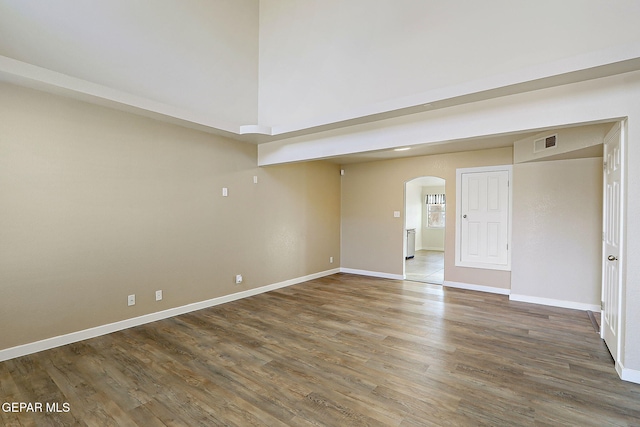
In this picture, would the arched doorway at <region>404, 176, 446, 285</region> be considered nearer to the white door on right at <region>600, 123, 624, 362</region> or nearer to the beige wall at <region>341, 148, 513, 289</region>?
the beige wall at <region>341, 148, 513, 289</region>

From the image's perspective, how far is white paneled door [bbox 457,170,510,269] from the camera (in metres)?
5.15

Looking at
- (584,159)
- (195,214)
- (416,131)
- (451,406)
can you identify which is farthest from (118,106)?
(584,159)

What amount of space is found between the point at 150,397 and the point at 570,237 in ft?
17.6

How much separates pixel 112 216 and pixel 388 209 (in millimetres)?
4818

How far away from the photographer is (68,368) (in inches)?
105

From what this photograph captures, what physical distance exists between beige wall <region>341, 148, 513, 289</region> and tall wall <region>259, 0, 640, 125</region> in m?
2.65

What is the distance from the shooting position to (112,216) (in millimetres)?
3467

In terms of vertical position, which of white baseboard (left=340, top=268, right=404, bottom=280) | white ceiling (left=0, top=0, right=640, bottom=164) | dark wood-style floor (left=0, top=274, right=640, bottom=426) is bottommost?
dark wood-style floor (left=0, top=274, right=640, bottom=426)

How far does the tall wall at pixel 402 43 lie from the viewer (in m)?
2.54

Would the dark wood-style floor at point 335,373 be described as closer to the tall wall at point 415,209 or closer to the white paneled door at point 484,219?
the white paneled door at point 484,219

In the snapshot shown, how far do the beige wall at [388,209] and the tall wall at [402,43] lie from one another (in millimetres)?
2645

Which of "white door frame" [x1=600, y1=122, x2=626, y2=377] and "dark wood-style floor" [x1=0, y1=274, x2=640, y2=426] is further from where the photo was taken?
"white door frame" [x1=600, y1=122, x2=626, y2=377]

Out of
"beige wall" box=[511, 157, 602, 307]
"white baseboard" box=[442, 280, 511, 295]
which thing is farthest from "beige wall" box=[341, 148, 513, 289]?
"beige wall" box=[511, 157, 602, 307]

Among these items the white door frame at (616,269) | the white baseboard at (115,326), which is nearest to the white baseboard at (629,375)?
the white door frame at (616,269)
